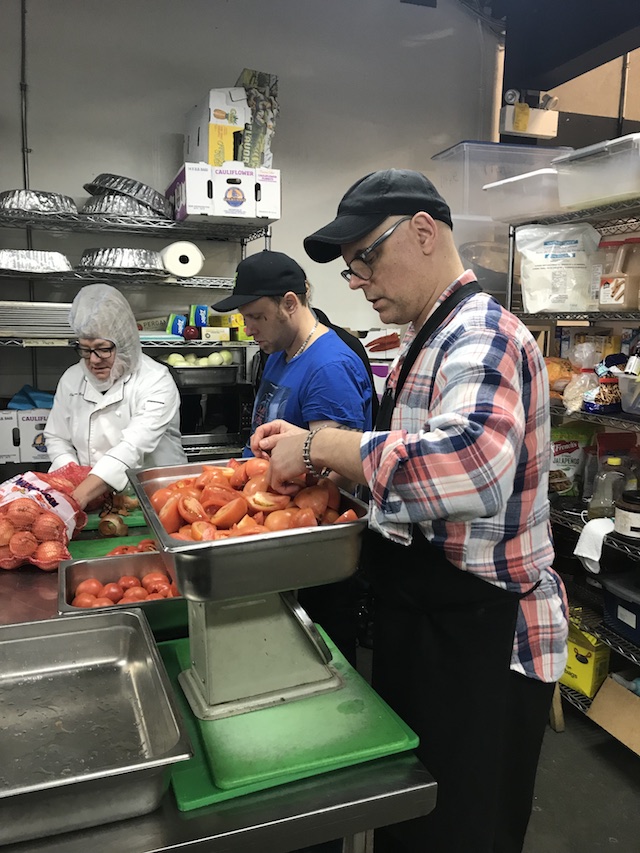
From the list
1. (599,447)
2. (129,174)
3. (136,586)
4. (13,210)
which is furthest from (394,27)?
(136,586)

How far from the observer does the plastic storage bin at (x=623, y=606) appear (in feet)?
8.02

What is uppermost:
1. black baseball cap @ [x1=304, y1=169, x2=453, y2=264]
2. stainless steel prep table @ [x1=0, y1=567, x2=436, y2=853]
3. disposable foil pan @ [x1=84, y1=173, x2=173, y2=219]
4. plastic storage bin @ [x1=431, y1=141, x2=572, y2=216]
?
plastic storage bin @ [x1=431, y1=141, x2=572, y2=216]

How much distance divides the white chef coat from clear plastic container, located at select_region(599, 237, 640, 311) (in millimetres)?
1785

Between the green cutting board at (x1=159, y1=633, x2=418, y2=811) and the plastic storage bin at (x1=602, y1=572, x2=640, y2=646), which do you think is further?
the plastic storage bin at (x1=602, y1=572, x2=640, y2=646)

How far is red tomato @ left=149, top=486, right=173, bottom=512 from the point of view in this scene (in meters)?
1.17

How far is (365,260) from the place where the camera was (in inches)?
48.3

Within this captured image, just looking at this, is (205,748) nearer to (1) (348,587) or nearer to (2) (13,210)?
(1) (348,587)

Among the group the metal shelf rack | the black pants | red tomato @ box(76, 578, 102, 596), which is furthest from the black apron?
the metal shelf rack

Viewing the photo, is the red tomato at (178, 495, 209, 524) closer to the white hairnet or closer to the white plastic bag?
the white hairnet

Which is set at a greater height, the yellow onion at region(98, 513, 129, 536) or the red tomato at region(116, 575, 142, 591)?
the red tomato at region(116, 575, 142, 591)

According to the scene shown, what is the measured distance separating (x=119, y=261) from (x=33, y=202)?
0.47m

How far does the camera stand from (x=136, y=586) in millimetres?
1664

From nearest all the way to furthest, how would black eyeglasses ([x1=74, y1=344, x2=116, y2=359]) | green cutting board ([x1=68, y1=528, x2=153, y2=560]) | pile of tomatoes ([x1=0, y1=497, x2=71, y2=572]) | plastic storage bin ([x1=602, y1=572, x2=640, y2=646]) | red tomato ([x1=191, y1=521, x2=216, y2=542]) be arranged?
red tomato ([x1=191, y1=521, x2=216, y2=542]), pile of tomatoes ([x1=0, y1=497, x2=71, y2=572]), green cutting board ([x1=68, y1=528, x2=153, y2=560]), plastic storage bin ([x1=602, y1=572, x2=640, y2=646]), black eyeglasses ([x1=74, y1=344, x2=116, y2=359])

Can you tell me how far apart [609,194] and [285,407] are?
1.44m
